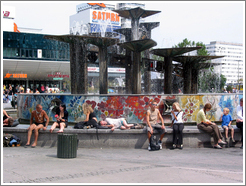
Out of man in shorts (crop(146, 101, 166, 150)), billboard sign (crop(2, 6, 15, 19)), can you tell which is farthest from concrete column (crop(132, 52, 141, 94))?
billboard sign (crop(2, 6, 15, 19))

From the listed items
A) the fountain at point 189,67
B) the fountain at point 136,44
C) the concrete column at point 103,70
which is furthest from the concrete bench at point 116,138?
the fountain at point 189,67

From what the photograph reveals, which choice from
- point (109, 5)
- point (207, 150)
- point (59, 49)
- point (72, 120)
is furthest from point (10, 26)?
point (207, 150)

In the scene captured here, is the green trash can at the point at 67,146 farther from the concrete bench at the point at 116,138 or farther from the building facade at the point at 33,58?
the building facade at the point at 33,58

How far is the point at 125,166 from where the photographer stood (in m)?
8.08

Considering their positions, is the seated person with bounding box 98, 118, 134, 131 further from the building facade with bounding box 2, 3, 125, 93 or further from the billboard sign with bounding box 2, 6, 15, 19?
the billboard sign with bounding box 2, 6, 15, 19

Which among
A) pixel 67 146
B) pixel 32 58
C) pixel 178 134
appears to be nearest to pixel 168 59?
pixel 178 134

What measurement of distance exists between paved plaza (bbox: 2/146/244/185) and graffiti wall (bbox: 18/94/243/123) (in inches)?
125

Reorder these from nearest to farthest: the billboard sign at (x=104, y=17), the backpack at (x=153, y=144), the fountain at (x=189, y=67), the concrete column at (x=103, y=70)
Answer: the backpack at (x=153, y=144), the concrete column at (x=103, y=70), the fountain at (x=189, y=67), the billboard sign at (x=104, y=17)

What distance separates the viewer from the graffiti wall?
1408 cm

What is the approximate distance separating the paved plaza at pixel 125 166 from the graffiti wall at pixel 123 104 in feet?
10.4

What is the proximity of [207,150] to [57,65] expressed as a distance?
185 ft

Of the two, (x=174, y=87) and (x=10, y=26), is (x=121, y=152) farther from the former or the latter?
(x=10, y=26)

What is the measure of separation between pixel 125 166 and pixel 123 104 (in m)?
6.14

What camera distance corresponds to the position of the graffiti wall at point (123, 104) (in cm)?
1408
